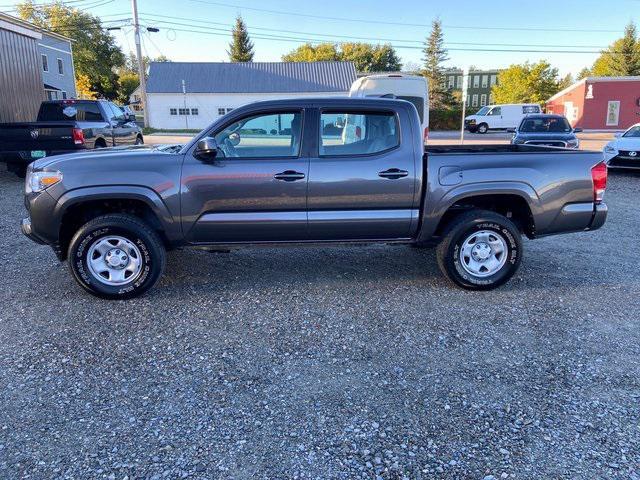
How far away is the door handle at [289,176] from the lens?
4.71 metres

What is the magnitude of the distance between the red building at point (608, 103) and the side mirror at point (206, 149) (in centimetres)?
4312

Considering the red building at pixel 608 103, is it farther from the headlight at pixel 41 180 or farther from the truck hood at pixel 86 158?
the headlight at pixel 41 180

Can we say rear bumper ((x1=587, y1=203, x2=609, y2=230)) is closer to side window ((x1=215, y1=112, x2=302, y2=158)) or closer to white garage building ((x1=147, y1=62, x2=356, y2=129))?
side window ((x1=215, y1=112, x2=302, y2=158))

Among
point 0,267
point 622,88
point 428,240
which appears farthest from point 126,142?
point 622,88

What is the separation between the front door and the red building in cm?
4260

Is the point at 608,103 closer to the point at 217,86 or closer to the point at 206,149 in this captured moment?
the point at 217,86

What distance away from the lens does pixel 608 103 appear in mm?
40156

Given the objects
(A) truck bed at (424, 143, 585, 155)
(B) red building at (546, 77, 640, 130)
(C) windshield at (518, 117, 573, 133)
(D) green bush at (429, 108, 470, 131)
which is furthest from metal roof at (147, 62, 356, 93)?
(A) truck bed at (424, 143, 585, 155)

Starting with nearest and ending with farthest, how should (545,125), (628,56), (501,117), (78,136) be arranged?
(78,136), (545,125), (501,117), (628,56)

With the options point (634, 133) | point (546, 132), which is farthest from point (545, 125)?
point (634, 133)

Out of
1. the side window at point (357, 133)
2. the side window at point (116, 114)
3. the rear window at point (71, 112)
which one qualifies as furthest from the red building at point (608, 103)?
the side window at point (357, 133)

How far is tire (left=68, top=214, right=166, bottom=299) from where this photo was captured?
4672 millimetres

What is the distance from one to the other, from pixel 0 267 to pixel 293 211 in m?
3.68

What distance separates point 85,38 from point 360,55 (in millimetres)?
39297
